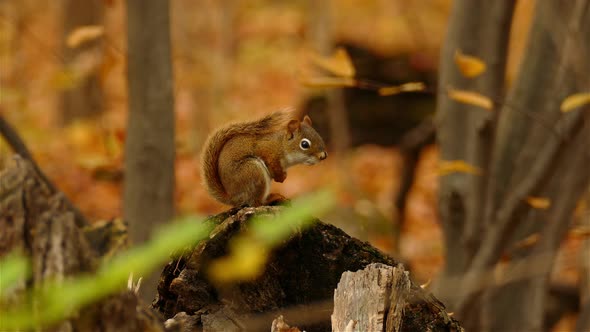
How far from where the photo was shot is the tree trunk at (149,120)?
3.47 m

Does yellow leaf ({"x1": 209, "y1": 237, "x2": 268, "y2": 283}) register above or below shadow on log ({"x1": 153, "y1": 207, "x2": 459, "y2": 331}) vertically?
above

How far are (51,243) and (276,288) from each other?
963 millimetres

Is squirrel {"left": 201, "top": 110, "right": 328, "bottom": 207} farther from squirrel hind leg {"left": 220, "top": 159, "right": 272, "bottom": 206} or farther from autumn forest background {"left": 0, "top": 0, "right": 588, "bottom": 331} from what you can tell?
autumn forest background {"left": 0, "top": 0, "right": 588, "bottom": 331}

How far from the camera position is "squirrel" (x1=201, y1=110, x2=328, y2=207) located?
2516mm

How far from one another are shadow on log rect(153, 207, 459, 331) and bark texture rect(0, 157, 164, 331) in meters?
0.50

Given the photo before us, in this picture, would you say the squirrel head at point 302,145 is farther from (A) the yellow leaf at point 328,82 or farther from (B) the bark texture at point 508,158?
(B) the bark texture at point 508,158

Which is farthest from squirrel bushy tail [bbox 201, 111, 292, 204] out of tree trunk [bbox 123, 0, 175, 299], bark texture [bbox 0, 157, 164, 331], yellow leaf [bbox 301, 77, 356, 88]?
bark texture [bbox 0, 157, 164, 331]

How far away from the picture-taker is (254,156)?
263cm

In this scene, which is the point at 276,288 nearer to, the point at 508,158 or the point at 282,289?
the point at 282,289

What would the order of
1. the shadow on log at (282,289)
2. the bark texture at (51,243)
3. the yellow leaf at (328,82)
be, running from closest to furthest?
the bark texture at (51,243) → the shadow on log at (282,289) → the yellow leaf at (328,82)

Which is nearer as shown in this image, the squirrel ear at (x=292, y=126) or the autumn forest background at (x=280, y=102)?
the squirrel ear at (x=292, y=126)

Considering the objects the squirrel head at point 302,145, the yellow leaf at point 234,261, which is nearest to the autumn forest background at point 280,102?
the squirrel head at point 302,145

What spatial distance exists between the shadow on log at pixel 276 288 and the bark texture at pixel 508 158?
1.51 meters

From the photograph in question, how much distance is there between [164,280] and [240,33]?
15.7 m
